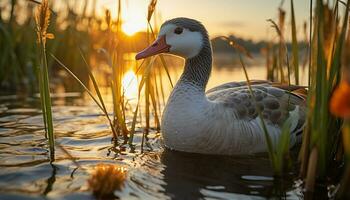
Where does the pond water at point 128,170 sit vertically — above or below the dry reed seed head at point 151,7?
below

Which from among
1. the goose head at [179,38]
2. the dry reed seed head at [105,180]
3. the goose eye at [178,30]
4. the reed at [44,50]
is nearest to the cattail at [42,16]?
the reed at [44,50]

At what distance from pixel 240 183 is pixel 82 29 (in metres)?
9.41

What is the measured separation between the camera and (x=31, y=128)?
561 cm

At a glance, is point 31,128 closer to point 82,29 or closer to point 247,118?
point 247,118

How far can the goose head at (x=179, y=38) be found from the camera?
4.93 m

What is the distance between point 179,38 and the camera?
4.96 m

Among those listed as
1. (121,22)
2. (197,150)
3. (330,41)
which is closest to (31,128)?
(121,22)

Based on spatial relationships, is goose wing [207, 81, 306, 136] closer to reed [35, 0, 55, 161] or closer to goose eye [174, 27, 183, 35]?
goose eye [174, 27, 183, 35]

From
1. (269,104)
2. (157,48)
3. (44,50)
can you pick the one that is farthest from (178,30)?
(44,50)

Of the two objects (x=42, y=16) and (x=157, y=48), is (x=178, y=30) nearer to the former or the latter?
(x=157, y=48)

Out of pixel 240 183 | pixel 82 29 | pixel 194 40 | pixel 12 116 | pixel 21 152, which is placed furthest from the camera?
pixel 82 29

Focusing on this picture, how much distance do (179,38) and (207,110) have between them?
0.97 meters

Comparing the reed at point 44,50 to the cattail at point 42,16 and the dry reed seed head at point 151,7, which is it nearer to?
the cattail at point 42,16

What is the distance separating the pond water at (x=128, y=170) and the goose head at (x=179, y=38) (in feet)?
3.68
